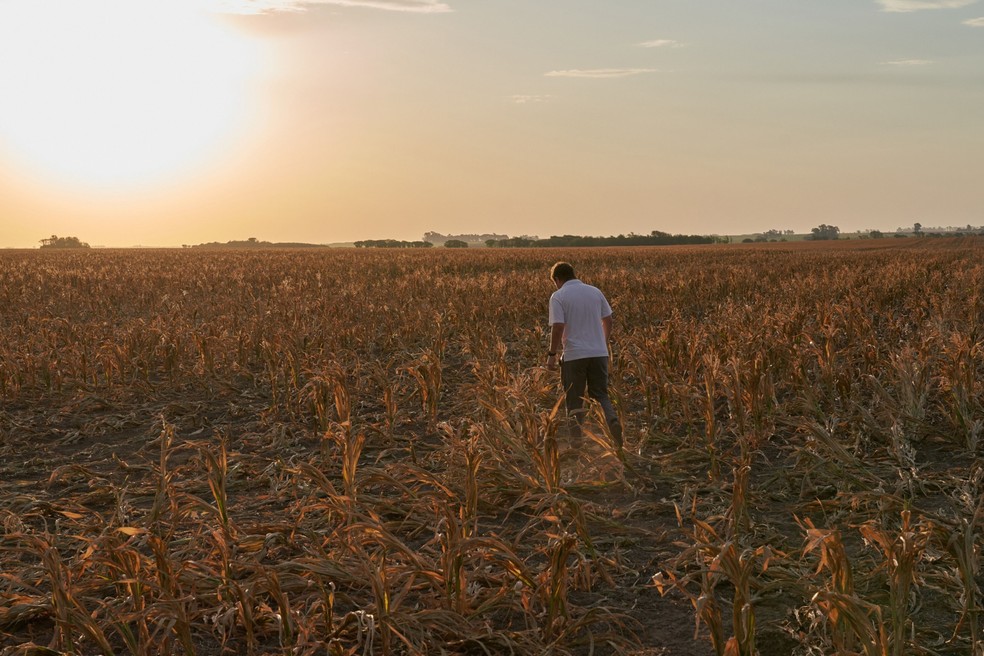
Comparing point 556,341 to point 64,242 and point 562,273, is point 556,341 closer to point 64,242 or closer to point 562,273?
point 562,273

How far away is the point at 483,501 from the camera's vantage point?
5.41 m

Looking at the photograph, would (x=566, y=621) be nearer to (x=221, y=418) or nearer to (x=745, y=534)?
(x=745, y=534)

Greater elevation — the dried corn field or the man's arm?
the man's arm

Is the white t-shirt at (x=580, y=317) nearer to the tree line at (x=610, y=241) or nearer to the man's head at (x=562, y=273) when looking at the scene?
the man's head at (x=562, y=273)

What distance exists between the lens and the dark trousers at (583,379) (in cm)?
720

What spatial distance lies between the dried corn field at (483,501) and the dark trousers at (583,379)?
1.00 ft

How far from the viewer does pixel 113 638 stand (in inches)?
149

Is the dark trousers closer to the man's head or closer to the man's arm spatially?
the man's arm

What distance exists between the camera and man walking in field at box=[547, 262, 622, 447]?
7.08m

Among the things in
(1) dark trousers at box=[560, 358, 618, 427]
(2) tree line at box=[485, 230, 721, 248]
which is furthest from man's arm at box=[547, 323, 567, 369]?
(2) tree line at box=[485, 230, 721, 248]

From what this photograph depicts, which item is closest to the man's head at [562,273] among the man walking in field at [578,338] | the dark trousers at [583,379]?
the man walking in field at [578,338]

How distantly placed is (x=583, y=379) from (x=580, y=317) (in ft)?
2.03

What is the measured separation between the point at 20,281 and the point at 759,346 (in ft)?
70.2

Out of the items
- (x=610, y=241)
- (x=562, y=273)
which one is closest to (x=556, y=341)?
(x=562, y=273)
